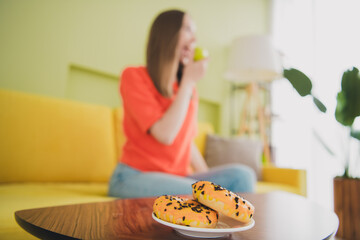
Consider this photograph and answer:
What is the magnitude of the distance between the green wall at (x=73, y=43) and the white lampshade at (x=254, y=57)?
688 mm

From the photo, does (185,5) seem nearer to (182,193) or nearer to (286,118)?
(286,118)

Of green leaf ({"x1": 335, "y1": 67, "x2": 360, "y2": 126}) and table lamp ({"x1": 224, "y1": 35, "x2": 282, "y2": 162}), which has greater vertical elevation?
table lamp ({"x1": 224, "y1": 35, "x2": 282, "y2": 162})

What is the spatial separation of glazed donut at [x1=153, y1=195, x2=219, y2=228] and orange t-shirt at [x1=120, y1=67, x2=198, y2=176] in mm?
686

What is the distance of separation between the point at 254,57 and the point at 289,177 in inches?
47.9

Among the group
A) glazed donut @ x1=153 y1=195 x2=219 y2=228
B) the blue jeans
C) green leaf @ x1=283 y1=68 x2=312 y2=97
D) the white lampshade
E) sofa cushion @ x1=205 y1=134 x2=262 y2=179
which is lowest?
sofa cushion @ x1=205 y1=134 x2=262 y2=179

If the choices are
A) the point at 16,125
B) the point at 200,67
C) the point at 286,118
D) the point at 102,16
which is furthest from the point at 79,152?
the point at 286,118

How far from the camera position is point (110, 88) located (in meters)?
2.23

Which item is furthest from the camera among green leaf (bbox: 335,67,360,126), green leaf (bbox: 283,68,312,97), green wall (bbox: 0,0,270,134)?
green wall (bbox: 0,0,270,134)

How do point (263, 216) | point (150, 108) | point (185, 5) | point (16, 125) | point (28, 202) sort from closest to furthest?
point (263, 216), point (28, 202), point (150, 108), point (16, 125), point (185, 5)

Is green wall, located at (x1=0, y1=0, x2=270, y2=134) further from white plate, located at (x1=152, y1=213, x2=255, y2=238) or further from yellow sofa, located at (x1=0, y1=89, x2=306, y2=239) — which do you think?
white plate, located at (x1=152, y1=213, x2=255, y2=238)

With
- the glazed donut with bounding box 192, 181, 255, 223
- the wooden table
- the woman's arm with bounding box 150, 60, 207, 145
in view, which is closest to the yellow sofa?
the woman's arm with bounding box 150, 60, 207, 145

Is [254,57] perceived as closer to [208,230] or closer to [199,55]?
[199,55]

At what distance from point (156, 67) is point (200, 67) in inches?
8.0

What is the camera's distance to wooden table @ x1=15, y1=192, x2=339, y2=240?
400 millimetres
